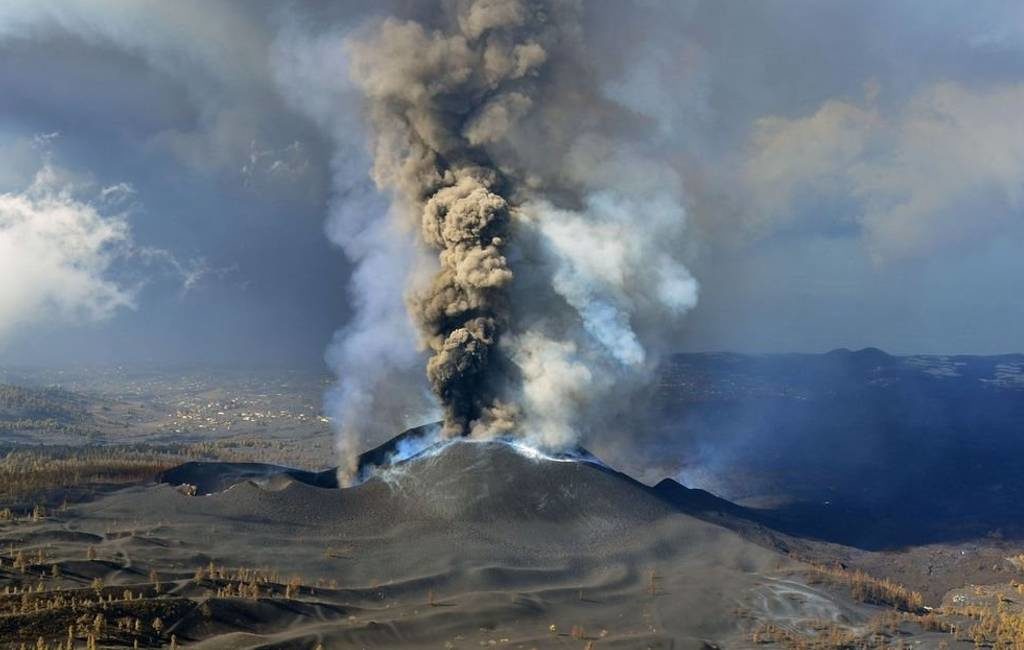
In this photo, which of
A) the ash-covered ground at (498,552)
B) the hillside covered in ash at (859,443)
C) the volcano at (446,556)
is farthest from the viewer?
the hillside covered in ash at (859,443)

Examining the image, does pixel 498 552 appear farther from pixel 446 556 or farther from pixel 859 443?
pixel 859 443

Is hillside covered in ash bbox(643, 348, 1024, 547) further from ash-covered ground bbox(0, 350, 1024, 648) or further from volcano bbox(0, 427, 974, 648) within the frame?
volcano bbox(0, 427, 974, 648)

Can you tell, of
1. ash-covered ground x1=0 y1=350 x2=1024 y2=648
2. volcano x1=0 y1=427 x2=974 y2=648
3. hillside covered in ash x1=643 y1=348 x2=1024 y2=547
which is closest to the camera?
ash-covered ground x1=0 y1=350 x2=1024 y2=648

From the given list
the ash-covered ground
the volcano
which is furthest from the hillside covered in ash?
the volcano

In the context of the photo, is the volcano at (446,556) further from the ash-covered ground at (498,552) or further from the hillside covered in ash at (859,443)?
the hillside covered in ash at (859,443)

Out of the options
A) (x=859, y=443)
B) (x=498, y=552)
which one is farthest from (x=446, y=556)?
(x=859, y=443)

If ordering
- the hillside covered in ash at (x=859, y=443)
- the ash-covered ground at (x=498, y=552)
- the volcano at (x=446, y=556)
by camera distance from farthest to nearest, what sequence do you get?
the hillside covered in ash at (x=859, y=443), the volcano at (x=446, y=556), the ash-covered ground at (x=498, y=552)

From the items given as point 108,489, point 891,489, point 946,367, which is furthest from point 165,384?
point 946,367

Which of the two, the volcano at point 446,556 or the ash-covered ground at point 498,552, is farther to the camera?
the volcano at point 446,556

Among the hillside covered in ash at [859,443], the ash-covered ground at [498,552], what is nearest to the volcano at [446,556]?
the ash-covered ground at [498,552]

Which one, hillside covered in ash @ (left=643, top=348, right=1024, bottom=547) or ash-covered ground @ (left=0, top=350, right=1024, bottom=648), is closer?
ash-covered ground @ (left=0, top=350, right=1024, bottom=648)

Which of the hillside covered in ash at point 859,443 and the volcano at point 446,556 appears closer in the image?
the volcano at point 446,556
